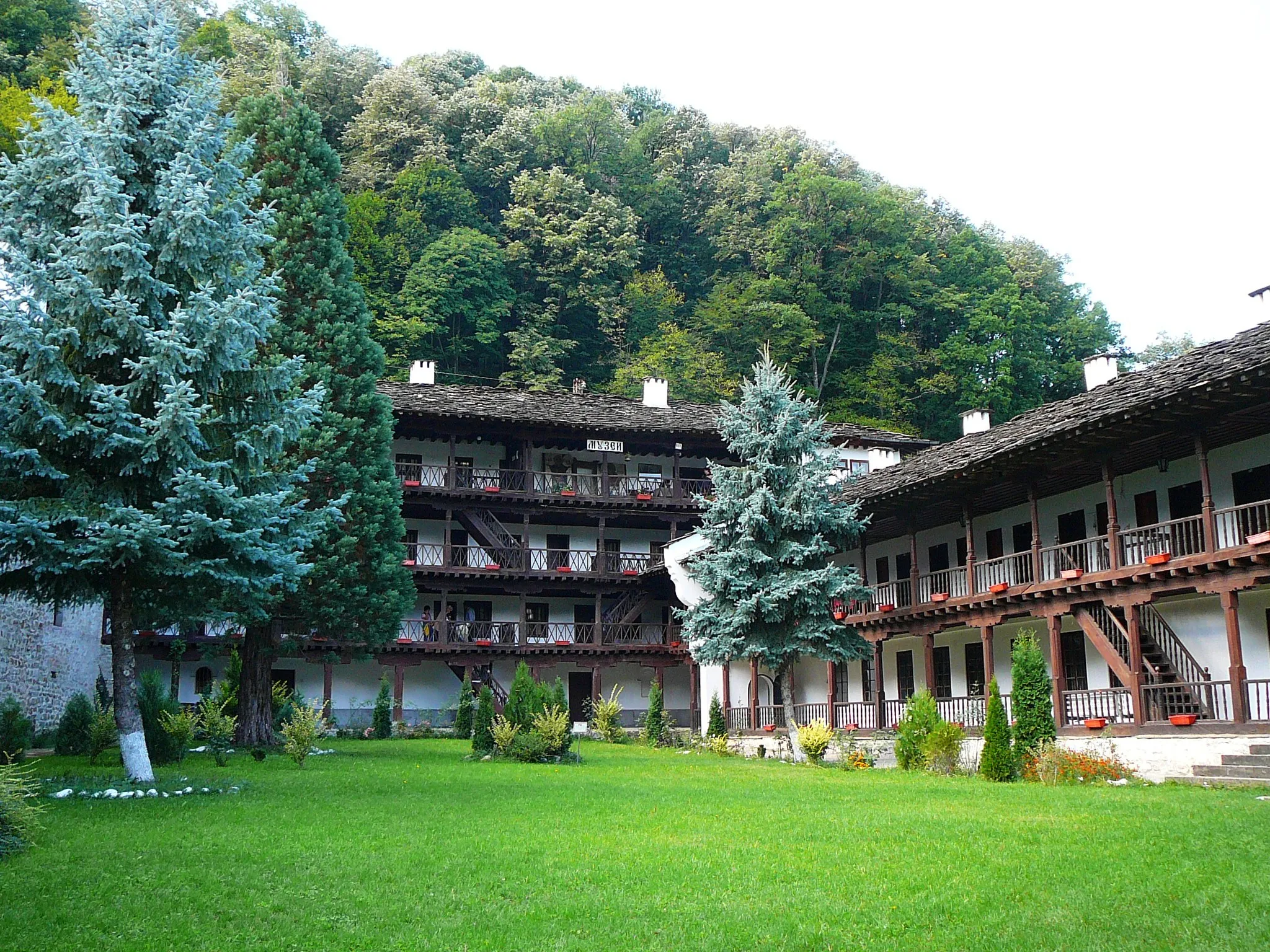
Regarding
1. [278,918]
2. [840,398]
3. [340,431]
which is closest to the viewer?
[278,918]

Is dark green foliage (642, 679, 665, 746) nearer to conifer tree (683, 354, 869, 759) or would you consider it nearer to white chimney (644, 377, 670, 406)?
conifer tree (683, 354, 869, 759)

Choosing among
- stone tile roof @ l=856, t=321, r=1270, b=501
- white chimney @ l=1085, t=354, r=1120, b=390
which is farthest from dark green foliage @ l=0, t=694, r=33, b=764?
white chimney @ l=1085, t=354, r=1120, b=390

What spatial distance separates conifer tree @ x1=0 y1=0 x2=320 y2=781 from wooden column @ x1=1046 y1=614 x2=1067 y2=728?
14.2m

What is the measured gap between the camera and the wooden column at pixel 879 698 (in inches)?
1067

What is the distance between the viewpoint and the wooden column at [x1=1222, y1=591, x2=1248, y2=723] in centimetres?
1742

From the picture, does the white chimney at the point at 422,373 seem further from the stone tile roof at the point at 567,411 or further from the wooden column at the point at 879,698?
the wooden column at the point at 879,698

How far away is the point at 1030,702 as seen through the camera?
61.5 ft

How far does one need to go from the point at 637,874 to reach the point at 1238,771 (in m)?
11.9

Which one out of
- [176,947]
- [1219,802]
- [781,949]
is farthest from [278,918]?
[1219,802]

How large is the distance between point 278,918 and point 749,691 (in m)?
26.8

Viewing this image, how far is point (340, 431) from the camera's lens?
25594 mm

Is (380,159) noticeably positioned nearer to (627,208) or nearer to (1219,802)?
(627,208)

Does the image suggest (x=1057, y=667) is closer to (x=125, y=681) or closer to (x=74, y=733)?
(x=125, y=681)

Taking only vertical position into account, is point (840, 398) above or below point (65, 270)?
above
